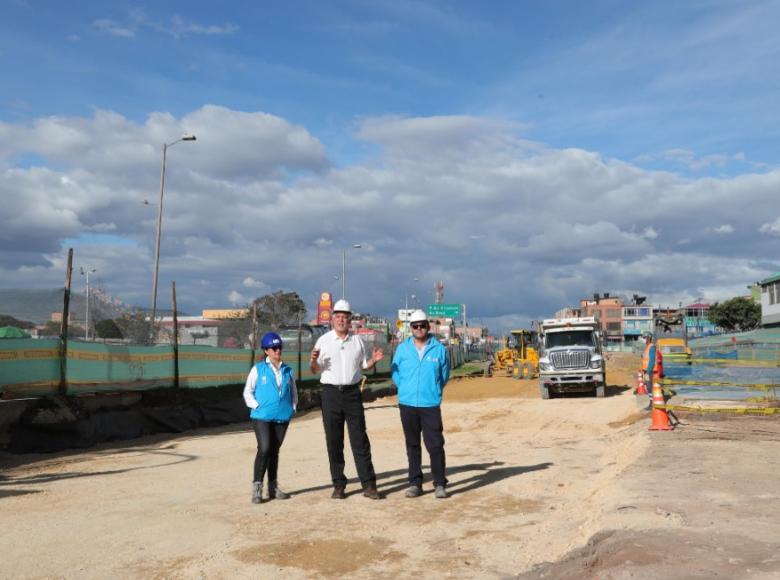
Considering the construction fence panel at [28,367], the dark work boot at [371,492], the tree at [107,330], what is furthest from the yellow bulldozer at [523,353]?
the dark work boot at [371,492]

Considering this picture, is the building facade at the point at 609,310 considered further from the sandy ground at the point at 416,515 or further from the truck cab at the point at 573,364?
the sandy ground at the point at 416,515

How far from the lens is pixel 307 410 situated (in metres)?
22.7

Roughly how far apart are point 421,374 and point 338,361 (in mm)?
897

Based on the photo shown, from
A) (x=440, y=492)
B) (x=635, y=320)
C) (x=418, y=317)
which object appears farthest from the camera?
(x=635, y=320)

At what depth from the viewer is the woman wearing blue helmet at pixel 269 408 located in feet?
26.6

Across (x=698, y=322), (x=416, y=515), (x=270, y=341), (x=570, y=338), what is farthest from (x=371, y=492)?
(x=698, y=322)

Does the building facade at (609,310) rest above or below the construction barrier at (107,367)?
above

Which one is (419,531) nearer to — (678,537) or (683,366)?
(678,537)

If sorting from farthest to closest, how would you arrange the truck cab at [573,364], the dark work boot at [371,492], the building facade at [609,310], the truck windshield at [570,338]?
the building facade at [609,310] < the truck windshield at [570,338] < the truck cab at [573,364] < the dark work boot at [371,492]

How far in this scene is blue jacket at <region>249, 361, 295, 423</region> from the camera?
812 centimetres

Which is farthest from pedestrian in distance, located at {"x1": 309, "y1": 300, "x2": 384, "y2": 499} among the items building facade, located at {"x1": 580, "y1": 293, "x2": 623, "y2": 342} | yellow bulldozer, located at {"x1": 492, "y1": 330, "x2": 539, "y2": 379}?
building facade, located at {"x1": 580, "y1": 293, "x2": 623, "y2": 342}

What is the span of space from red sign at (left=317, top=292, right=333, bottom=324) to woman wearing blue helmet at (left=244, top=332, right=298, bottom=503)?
49715 millimetres

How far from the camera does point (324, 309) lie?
200 feet

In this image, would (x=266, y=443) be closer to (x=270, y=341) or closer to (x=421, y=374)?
(x=270, y=341)
